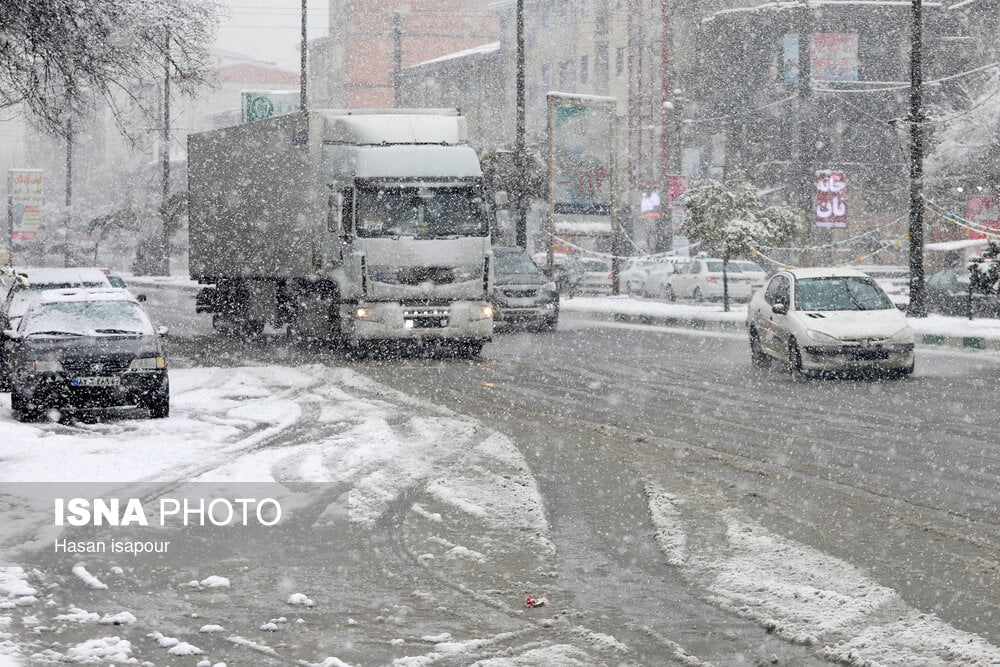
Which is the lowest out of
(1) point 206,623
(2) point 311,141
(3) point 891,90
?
(1) point 206,623

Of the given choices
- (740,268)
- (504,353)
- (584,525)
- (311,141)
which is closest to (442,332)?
(504,353)

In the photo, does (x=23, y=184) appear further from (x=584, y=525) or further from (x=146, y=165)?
(x=584, y=525)

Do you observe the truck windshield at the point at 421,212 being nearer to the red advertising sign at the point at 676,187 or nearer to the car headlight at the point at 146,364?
the car headlight at the point at 146,364

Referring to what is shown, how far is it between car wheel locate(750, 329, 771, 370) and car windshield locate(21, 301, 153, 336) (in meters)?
9.15

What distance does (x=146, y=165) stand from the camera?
108m

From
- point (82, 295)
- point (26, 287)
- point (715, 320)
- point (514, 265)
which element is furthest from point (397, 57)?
point (26, 287)

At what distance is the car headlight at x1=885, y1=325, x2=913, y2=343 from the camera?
18.2 metres

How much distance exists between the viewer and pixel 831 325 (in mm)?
18219

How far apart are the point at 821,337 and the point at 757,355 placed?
8.83ft

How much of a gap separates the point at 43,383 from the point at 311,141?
31.1 feet

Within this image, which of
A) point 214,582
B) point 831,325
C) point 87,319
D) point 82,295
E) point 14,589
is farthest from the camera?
point 831,325

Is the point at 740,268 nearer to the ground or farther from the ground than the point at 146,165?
nearer to the ground

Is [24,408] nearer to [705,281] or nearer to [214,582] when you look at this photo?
[214,582]

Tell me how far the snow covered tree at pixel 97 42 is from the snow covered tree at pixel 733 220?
21.2 metres
